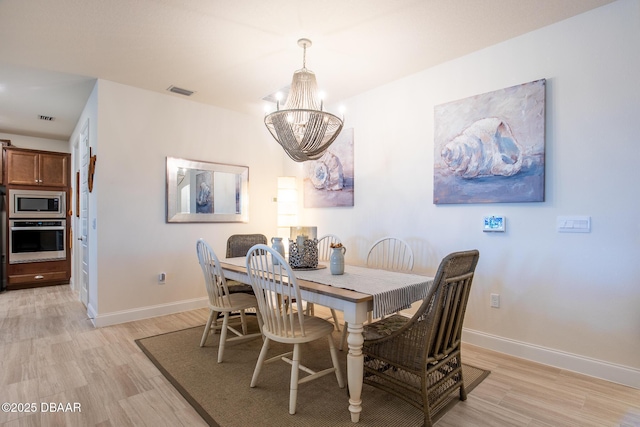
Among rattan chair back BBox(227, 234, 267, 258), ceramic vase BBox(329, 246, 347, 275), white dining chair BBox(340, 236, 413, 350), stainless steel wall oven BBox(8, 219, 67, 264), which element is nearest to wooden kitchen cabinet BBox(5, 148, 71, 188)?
stainless steel wall oven BBox(8, 219, 67, 264)

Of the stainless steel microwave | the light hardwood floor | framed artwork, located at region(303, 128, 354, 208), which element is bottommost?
the light hardwood floor

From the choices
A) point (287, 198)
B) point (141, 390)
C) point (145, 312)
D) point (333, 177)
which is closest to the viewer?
point (141, 390)

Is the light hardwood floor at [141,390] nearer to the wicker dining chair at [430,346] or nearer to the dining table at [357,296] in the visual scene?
the wicker dining chair at [430,346]

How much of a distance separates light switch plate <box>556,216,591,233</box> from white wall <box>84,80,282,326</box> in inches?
141

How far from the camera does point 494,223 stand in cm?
275

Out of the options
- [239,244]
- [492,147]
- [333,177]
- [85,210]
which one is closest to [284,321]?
[239,244]

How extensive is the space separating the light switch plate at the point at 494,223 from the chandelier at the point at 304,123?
59.0 inches

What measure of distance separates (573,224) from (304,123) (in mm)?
2071

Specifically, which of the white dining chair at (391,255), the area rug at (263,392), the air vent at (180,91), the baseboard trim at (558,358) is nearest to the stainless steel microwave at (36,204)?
the air vent at (180,91)

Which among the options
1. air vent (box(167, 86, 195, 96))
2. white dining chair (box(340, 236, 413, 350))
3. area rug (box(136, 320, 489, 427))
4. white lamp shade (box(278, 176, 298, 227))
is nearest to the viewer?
area rug (box(136, 320, 489, 427))

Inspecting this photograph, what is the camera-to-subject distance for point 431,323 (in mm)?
1645

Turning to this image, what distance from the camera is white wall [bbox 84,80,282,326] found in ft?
11.4

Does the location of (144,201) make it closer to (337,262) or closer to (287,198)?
(287,198)

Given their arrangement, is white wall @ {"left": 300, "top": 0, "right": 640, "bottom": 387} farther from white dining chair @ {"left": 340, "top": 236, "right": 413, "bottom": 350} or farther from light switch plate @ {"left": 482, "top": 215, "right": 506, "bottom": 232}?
white dining chair @ {"left": 340, "top": 236, "right": 413, "bottom": 350}
